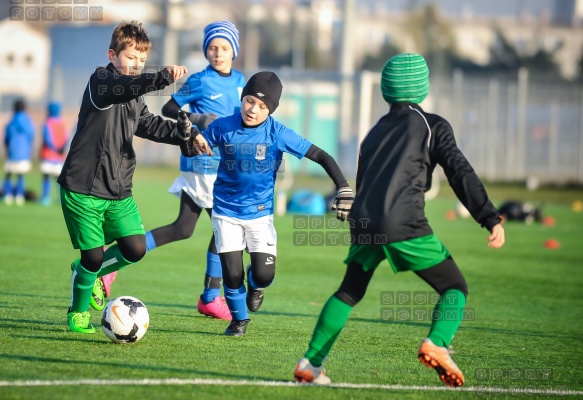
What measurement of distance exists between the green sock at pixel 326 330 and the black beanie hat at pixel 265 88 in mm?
2026

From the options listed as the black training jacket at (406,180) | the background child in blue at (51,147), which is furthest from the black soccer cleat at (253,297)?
the background child in blue at (51,147)

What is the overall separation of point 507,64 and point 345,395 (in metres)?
59.0

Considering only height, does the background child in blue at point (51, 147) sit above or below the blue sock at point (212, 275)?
above

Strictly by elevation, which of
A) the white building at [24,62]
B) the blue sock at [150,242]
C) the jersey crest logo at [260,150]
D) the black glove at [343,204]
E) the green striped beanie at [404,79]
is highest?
the white building at [24,62]

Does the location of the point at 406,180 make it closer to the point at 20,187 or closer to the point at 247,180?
the point at 247,180

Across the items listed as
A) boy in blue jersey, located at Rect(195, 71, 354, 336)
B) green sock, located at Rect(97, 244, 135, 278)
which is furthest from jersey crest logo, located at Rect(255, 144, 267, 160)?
green sock, located at Rect(97, 244, 135, 278)

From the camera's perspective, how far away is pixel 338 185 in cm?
680

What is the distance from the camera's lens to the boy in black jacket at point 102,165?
7.19 metres

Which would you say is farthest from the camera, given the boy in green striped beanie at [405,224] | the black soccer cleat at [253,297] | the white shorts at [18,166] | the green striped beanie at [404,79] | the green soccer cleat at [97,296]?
the white shorts at [18,166]

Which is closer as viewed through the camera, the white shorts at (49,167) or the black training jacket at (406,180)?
the black training jacket at (406,180)

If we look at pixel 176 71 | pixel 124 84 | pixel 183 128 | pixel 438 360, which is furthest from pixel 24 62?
pixel 438 360

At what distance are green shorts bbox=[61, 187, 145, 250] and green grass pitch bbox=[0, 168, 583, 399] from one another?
720 millimetres

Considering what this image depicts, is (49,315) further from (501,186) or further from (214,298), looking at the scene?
(501,186)

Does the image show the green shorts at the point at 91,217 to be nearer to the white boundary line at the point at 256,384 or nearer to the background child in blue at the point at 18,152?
the white boundary line at the point at 256,384
